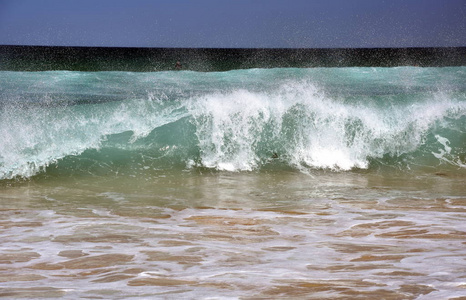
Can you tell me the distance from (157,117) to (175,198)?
3.69 meters

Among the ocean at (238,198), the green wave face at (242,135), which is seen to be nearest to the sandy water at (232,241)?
the ocean at (238,198)

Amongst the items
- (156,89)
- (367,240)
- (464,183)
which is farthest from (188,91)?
(367,240)

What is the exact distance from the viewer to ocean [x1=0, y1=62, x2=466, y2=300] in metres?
3.26

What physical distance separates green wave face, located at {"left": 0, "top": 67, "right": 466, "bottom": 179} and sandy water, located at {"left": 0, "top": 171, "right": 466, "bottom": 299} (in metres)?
1.35

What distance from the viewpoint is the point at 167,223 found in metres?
4.81

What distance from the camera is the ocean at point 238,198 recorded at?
10.7 ft

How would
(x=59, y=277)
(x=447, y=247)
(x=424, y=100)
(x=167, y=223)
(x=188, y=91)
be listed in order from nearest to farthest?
(x=59, y=277)
(x=447, y=247)
(x=167, y=223)
(x=424, y=100)
(x=188, y=91)

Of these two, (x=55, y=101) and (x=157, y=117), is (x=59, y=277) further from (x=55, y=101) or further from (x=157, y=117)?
(x=55, y=101)

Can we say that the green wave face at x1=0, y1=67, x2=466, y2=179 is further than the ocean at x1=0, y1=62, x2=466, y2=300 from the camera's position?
Yes

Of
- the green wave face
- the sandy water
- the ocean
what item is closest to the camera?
the sandy water

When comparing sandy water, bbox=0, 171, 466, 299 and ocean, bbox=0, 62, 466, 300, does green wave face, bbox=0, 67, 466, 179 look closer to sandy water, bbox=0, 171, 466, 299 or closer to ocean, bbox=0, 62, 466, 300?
ocean, bbox=0, 62, 466, 300

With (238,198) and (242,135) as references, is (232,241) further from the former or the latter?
(242,135)

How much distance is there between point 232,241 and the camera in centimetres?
414

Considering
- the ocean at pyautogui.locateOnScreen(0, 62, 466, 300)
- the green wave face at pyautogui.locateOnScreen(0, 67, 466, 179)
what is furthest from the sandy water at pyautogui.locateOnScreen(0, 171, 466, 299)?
Answer: the green wave face at pyautogui.locateOnScreen(0, 67, 466, 179)
